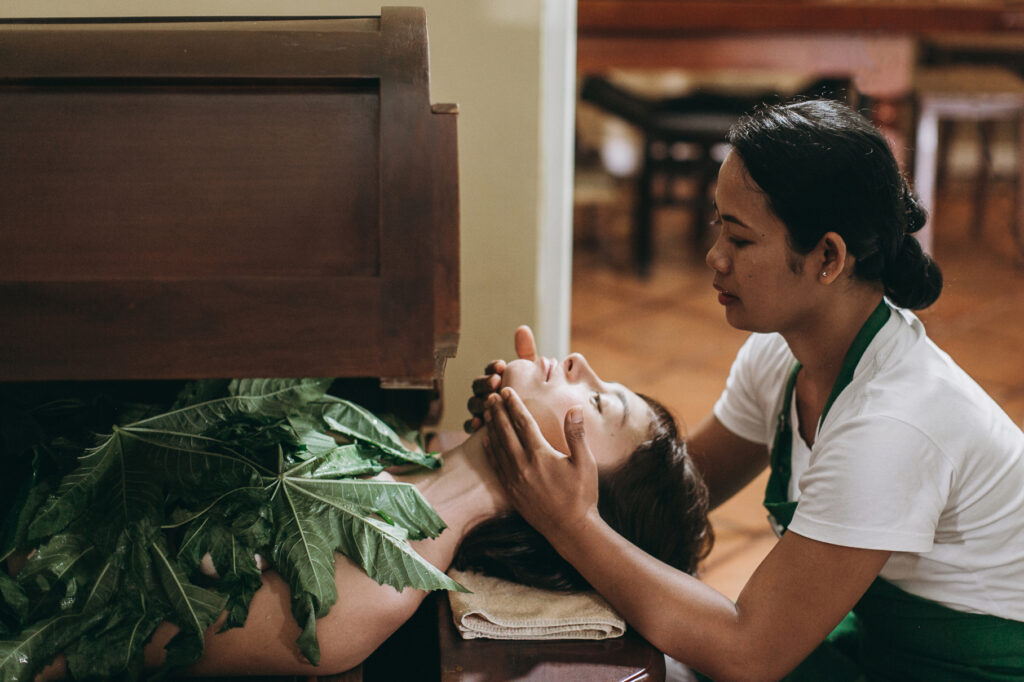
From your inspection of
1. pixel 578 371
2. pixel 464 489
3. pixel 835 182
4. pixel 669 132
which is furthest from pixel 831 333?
pixel 669 132

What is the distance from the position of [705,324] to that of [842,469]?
327cm

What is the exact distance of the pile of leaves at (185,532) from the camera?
1180 mm

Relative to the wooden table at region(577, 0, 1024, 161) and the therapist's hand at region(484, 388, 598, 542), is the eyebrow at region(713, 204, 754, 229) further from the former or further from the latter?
the wooden table at region(577, 0, 1024, 161)

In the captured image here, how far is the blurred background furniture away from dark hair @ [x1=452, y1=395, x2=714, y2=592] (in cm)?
370

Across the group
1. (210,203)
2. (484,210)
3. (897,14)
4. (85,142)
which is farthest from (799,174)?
(897,14)

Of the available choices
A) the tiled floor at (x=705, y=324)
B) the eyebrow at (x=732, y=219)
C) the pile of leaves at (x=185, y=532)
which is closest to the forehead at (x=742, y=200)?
the eyebrow at (x=732, y=219)

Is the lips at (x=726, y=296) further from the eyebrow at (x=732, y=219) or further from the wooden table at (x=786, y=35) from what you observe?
the wooden table at (x=786, y=35)

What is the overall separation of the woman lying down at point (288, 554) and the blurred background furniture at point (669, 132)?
149 inches

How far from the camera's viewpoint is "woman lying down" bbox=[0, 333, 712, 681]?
1185 millimetres

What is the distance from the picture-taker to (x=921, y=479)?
4.44ft

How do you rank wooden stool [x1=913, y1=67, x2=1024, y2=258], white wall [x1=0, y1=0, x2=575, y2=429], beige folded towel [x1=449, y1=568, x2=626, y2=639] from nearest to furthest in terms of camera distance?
beige folded towel [x1=449, y1=568, x2=626, y2=639], white wall [x1=0, y1=0, x2=575, y2=429], wooden stool [x1=913, y1=67, x2=1024, y2=258]

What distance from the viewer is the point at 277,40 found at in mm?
1080

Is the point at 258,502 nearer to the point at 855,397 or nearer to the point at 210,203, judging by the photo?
the point at 210,203

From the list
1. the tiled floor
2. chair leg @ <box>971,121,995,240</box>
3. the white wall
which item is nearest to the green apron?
the white wall
